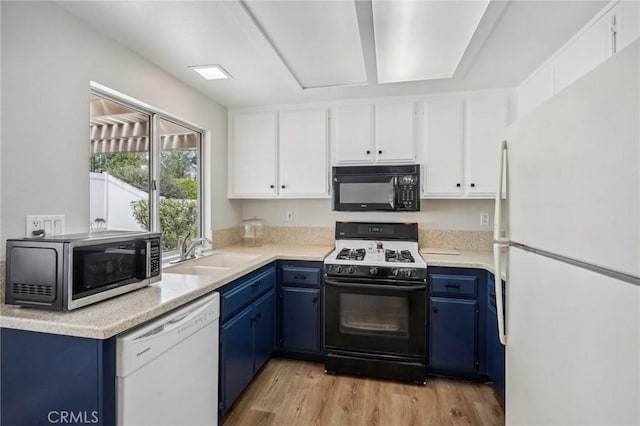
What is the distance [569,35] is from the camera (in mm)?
1648

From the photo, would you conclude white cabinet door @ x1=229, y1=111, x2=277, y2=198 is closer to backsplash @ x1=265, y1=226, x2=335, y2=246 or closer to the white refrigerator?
backsplash @ x1=265, y1=226, x2=335, y2=246

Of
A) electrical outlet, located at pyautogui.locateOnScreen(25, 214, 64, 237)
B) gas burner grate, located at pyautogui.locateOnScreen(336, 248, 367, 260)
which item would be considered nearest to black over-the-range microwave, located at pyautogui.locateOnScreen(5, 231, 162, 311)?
electrical outlet, located at pyautogui.locateOnScreen(25, 214, 64, 237)

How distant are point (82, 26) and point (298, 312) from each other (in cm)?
229

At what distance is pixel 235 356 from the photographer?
6.06ft

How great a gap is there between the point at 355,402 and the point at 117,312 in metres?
1.60

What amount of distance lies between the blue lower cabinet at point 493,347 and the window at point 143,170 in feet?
7.98

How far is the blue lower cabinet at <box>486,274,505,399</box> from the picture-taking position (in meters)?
1.90

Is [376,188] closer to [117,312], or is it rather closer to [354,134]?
[354,134]

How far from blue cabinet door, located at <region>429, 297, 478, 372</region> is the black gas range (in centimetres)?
11

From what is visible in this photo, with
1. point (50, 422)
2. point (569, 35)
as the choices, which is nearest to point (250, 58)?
point (569, 35)

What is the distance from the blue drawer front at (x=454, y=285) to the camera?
2.19 m

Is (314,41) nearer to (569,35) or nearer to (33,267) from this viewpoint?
(569,35)

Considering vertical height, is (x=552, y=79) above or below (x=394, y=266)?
above
